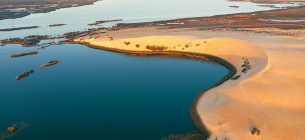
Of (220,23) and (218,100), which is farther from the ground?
(220,23)

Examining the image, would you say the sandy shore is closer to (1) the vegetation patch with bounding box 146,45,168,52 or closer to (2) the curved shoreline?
(2) the curved shoreline

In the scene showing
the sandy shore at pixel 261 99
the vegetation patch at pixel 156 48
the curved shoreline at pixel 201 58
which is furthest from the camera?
the vegetation patch at pixel 156 48

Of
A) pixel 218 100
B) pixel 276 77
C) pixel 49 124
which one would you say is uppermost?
pixel 276 77

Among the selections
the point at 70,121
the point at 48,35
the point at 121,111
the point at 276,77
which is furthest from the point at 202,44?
the point at 48,35

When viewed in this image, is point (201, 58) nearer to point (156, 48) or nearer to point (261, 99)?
point (156, 48)

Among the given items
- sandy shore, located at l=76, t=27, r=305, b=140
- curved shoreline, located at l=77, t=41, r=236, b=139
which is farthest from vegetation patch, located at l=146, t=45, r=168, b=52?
sandy shore, located at l=76, t=27, r=305, b=140

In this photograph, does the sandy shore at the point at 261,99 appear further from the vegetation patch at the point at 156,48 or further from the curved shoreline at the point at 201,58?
the vegetation patch at the point at 156,48

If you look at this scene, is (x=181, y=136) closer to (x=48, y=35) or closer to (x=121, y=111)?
(x=121, y=111)

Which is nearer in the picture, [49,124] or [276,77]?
[49,124]

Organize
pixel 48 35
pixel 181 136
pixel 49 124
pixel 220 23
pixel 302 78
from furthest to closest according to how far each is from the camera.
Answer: pixel 220 23
pixel 48 35
pixel 302 78
pixel 49 124
pixel 181 136

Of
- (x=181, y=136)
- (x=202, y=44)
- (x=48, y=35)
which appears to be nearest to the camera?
(x=181, y=136)

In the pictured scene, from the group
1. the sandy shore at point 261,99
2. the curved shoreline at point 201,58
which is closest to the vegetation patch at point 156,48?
the curved shoreline at point 201,58
